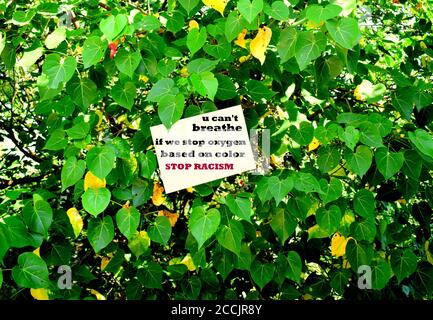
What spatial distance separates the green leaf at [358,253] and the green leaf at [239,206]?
1.25 ft

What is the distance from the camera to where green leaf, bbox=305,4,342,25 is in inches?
47.2

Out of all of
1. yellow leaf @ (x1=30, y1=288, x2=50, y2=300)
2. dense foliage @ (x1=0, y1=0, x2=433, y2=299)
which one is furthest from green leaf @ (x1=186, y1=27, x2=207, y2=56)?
yellow leaf @ (x1=30, y1=288, x2=50, y2=300)

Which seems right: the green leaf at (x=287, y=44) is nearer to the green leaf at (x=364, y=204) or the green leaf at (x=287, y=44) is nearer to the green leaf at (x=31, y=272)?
the green leaf at (x=364, y=204)

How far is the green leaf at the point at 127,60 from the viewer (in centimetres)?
131

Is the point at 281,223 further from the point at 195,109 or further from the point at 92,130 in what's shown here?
the point at 92,130

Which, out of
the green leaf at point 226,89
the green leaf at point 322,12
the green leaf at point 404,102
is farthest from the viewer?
the green leaf at point 404,102

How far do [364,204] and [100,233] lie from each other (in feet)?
2.34

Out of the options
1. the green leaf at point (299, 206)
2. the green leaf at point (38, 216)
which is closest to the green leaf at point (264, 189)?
the green leaf at point (299, 206)

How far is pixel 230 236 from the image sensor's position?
1.35 metres

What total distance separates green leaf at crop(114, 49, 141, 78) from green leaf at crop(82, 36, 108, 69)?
45 mm

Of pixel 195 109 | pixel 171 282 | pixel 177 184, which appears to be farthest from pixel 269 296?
pixel 195 109

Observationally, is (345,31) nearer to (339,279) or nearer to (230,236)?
(230,236)

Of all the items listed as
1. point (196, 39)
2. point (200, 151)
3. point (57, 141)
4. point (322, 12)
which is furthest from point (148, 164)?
point (322, 12)
